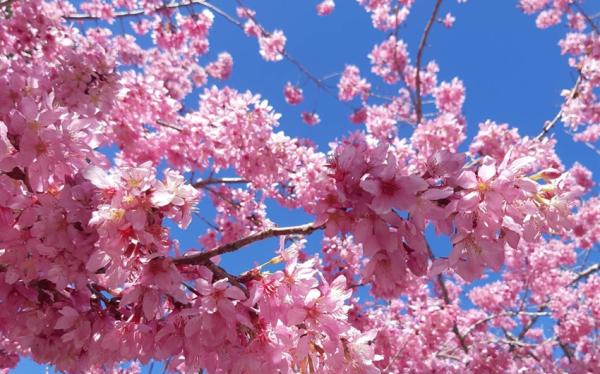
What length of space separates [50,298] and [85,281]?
1.21 feet

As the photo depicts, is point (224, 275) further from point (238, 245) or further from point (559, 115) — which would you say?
point (559, 115)

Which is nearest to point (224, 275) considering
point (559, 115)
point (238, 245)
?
point (238, 245)

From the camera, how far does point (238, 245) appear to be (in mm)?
1775

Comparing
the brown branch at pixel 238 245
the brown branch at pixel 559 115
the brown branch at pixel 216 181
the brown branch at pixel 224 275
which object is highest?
the brown branch at pixel 559 115

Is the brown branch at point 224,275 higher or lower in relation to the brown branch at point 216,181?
lower

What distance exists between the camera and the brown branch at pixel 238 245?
1.69m

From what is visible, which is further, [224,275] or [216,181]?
[216,181]

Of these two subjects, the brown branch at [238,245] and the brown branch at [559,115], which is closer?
the brown branch at [238,245]

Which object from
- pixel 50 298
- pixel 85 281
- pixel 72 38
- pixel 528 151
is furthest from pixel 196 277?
pixel 528 151

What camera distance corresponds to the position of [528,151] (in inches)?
234

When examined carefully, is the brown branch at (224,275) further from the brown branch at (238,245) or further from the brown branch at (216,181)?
the brown branch at (216,181)

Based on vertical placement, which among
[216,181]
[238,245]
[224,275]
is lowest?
[224,275]

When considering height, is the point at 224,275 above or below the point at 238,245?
below

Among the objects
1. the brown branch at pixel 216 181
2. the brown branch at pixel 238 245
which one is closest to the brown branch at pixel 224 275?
the brown branch at pixel 238 245
